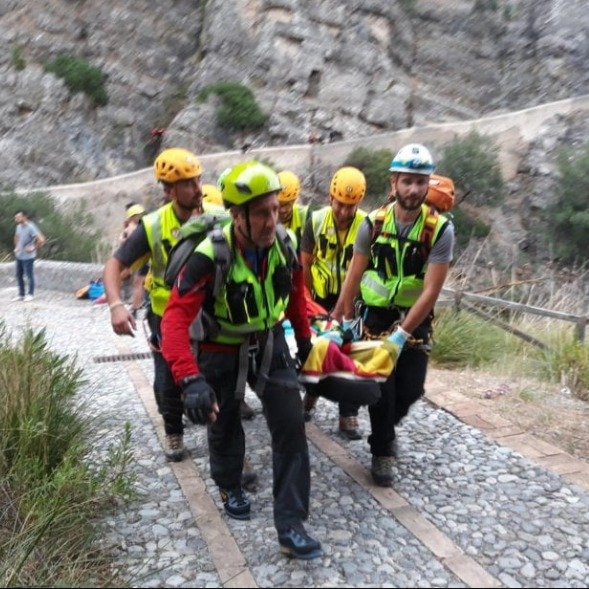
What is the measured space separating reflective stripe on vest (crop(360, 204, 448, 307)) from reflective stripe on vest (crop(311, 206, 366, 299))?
73 cm

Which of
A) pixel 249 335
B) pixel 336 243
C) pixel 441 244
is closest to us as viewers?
pixel 249 335

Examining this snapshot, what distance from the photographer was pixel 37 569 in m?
3.03

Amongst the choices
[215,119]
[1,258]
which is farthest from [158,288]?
[215,119]

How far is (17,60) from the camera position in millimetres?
35250

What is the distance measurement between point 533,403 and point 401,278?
257cm

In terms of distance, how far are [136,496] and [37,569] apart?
0.77 m

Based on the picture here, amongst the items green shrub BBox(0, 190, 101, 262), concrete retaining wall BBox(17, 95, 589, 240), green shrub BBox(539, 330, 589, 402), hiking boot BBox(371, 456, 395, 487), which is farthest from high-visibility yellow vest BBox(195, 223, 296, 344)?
concrete retaining wall BBox(17, 95, 589, 240)

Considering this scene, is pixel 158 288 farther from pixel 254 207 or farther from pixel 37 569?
pixel 37 569

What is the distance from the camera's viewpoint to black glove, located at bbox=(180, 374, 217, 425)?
286 cm

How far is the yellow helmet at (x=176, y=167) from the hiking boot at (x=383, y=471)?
7.04 feet

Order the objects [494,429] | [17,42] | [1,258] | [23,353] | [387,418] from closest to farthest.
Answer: [387,418] → [23,353] → [494,429] → [1,258] → [17,42]

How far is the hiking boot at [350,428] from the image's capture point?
4809mm

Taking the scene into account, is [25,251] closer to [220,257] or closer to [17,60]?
[220,257]

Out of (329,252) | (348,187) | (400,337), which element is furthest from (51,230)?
(400,337)
